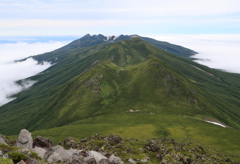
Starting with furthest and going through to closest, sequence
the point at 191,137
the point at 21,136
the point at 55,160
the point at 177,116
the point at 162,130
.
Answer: the point at 177,116
the point at 162,130
the point at 191,137
the point at 21,136
the point at 55,160

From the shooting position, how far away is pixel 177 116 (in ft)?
633

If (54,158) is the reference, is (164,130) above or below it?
below

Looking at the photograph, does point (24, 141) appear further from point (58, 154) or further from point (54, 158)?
point (54, 158)

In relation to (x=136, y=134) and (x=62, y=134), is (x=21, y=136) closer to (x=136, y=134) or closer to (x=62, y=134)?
(x=136, y=134)

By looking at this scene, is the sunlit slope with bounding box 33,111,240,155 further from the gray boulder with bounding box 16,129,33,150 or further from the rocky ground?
the gray boulder with bounding box 16,129,33,150

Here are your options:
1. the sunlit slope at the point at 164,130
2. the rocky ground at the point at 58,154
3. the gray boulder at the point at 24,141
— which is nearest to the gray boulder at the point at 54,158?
the rocky ground at the point at 58,154

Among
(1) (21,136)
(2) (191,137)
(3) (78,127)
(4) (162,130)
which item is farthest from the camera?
(3) (78,127)

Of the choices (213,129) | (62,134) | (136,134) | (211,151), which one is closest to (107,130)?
(136,134)

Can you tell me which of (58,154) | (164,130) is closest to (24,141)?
(58,154)

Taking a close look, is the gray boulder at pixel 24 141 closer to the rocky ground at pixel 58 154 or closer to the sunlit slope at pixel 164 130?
the rocky ground at pixel 58 154

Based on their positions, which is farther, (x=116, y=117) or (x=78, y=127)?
(x=116, y=117)

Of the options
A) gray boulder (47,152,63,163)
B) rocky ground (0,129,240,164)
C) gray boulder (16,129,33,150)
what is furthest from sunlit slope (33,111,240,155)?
gray boulder (47,152,63,163)

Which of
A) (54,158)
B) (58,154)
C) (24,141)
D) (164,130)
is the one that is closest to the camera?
(54,158)

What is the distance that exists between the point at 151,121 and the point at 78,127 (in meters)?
75.9
